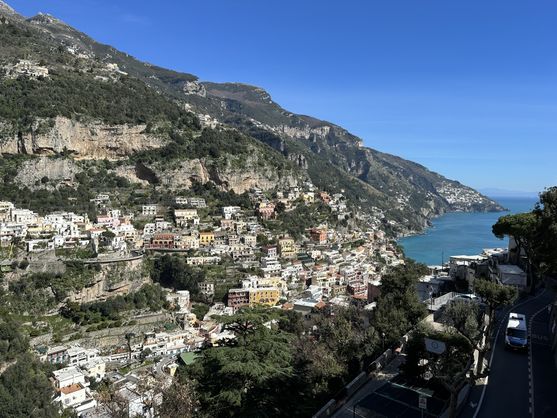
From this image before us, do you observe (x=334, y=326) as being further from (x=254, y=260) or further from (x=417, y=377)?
(x=254, y=260)

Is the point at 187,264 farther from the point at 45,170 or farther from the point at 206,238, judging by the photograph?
the point at 45,170

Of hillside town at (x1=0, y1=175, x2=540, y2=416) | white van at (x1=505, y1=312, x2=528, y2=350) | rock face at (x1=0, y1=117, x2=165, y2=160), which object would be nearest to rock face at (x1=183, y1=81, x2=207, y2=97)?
rock face at (x1=0, y1=117, x2=165, y2=160)

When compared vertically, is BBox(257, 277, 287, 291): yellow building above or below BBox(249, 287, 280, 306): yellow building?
above

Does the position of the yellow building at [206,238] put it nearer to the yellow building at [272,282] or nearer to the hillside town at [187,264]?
the hillside town at [187,264]

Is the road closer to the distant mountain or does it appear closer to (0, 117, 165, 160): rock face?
the distant mountain

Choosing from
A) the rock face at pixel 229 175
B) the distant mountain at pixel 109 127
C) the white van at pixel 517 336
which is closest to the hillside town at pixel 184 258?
the rock face at pixel 229 175
